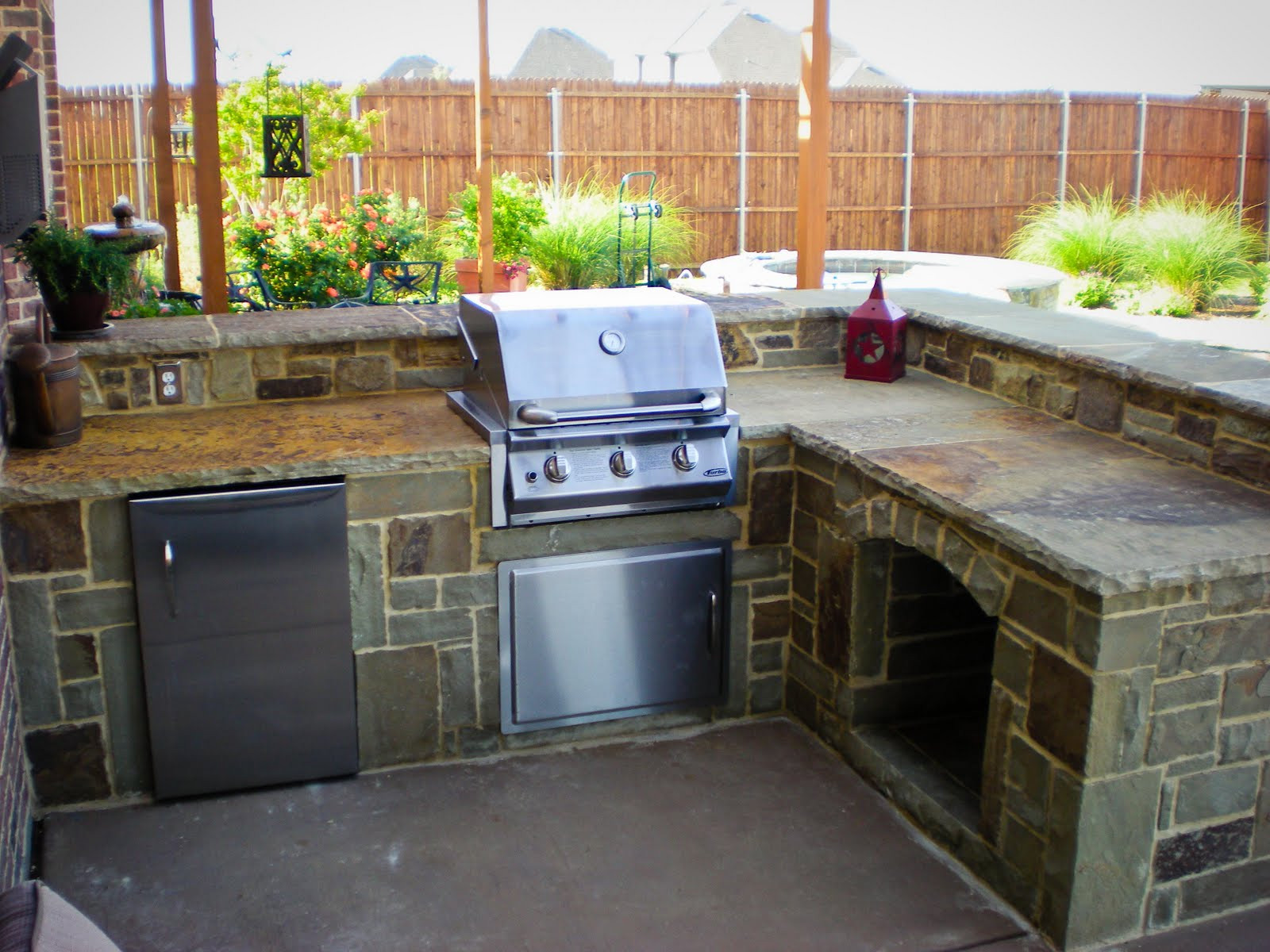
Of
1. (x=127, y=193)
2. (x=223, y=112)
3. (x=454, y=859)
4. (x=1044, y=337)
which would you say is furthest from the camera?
(x=127, y=193)

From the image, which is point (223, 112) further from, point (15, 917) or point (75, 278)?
point (15, 917)

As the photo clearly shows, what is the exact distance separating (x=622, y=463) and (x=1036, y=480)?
1.02 metres

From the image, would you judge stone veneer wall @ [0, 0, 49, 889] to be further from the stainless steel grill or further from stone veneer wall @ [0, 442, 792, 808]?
the stainless steel grill

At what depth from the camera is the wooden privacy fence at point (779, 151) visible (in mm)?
10844

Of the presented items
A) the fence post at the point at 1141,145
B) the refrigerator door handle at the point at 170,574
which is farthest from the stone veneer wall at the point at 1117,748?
the fence post at the point at 1141,145

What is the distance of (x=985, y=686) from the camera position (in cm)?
357

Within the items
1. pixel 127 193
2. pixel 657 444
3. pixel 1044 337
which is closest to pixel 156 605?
pixel 657 444

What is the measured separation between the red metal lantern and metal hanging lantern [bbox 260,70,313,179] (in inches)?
153

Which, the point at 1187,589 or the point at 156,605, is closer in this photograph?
the point at 1187,589

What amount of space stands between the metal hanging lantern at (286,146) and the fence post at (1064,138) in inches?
373

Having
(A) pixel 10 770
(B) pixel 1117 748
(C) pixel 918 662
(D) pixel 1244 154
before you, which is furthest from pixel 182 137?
(D) pixel 1244 154

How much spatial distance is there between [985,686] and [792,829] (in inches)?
33.7

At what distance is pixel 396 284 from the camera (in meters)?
7.76

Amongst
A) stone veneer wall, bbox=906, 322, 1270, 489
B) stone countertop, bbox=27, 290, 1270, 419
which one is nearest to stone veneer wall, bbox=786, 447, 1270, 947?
stone veneer wall, bbox=906, 322, 1270, 489
